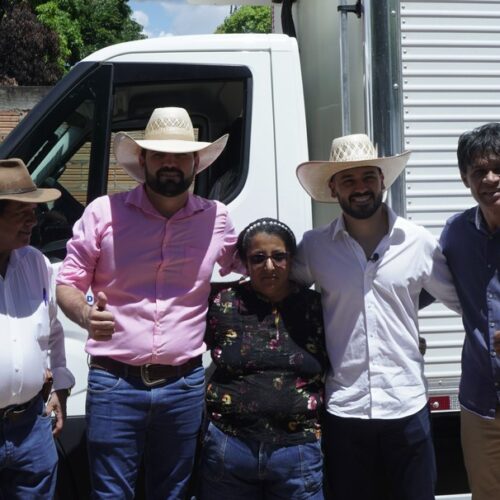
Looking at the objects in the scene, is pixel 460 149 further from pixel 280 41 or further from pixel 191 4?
pixel 191 4

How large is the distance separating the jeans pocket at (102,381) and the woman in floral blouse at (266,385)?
0.32 m

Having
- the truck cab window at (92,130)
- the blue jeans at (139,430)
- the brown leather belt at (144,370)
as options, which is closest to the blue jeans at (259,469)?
the blue jeans at (139,430)

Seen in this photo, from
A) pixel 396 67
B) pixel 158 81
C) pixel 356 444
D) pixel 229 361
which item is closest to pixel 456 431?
pixel 356 444

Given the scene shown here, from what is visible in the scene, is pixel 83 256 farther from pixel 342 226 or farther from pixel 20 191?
pixel 342 226

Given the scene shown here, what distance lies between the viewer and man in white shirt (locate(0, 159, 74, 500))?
7.67 feet

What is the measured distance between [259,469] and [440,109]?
159 centimetres

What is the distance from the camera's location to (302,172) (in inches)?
110

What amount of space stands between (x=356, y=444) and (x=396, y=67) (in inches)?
58.0

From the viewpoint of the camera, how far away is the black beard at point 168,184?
8.42ft

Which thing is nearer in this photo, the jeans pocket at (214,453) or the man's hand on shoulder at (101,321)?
the man's hand on shoulder at (101,321)

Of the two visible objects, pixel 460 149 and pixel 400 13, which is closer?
pixel 460 149

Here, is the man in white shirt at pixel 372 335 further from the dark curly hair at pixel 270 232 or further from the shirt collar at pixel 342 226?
the dark curly hair at pixel 270 232

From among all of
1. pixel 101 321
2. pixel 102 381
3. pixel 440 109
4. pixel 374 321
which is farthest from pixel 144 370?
pixel 440 109

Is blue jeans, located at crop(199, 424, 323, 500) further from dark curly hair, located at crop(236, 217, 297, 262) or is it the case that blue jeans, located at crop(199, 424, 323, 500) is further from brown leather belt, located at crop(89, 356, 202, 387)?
dark curly hair, located at crop(236, 217, 297, 262)
